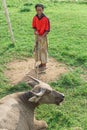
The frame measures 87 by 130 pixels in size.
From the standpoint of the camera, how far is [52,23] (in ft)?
50.1

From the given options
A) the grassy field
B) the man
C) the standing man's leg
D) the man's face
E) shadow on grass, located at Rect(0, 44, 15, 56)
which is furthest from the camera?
shadow on grass, located at Rect(0, 44, 15, 56)

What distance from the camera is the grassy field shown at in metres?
8.72

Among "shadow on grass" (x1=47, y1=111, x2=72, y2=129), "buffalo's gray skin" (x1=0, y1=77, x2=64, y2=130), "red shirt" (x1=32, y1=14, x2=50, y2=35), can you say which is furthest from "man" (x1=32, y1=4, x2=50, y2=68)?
"shadow on grass" (x1=47, y1=111, x2=72, y2=129)

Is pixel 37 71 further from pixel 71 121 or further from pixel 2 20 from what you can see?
pixel 2 20

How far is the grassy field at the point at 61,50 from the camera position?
872 cm

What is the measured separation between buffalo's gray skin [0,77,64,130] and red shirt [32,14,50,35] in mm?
2559


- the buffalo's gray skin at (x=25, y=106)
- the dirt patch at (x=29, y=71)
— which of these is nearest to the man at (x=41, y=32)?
the dirt patch at (x=29, y=71)

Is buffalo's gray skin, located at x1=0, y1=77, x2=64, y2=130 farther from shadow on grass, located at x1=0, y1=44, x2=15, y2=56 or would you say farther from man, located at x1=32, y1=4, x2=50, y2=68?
shadow on grass, located at x1=0, y1=44, x2=15, y2=56

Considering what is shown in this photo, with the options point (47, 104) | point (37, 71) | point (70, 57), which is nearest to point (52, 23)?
point (70, 57)

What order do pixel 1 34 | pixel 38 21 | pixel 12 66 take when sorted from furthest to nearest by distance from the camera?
1. pixel 1 34
2. pixel 12 66
3. pixel 38 21

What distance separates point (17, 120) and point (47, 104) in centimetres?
163

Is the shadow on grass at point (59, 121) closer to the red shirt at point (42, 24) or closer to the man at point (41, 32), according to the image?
the man at point (41, 32)

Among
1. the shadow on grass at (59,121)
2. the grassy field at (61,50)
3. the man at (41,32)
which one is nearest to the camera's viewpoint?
the shadow on grass at (59,121)

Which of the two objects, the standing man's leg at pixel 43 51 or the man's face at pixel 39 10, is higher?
the man's face at pixel 39 10
